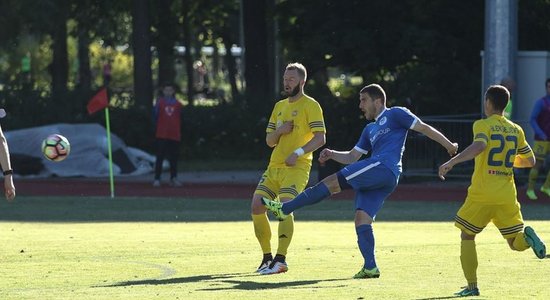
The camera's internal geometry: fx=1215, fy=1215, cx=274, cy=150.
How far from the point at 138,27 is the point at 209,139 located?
12.6 ft

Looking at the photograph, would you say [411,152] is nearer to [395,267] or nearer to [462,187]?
[462,187]

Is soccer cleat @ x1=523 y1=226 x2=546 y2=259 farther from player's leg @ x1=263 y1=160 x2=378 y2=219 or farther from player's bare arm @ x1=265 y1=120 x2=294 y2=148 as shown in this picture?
player's bare arm @ x1=265 y1=120 x2=294 y2=148

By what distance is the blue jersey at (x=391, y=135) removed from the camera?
10.7 metres

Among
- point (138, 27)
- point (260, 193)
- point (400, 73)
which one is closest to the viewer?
point (260, 193)

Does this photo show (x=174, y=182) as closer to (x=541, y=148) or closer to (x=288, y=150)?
(x=541, y=148)

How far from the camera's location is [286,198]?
11484 mm

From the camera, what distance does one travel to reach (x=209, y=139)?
105ft

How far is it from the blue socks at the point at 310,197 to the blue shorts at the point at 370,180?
19 centimetres

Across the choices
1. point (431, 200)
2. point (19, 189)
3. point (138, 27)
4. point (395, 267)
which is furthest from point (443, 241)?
point (138, 27)

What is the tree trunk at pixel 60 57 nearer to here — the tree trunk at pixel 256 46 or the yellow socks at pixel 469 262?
the tree trunk at pixel 256 46

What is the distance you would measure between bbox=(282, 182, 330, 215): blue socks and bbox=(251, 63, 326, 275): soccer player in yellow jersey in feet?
2.57

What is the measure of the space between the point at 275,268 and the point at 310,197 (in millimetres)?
1201

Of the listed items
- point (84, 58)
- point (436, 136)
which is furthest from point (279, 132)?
point (84, 58)

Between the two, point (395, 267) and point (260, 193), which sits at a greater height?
point (260, 193)
